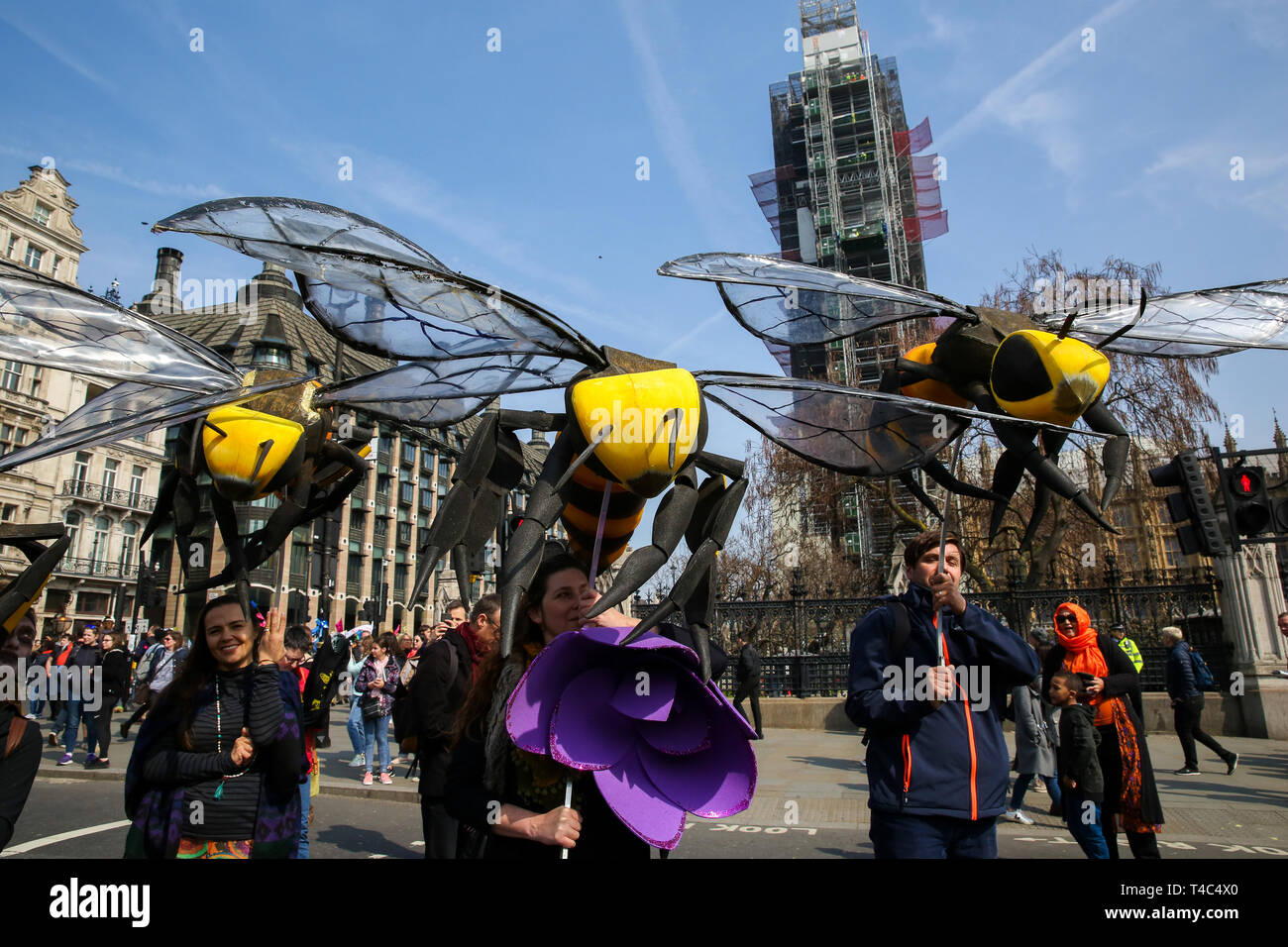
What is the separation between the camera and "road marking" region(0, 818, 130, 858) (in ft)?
20.1

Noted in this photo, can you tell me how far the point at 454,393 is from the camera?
3.19 m

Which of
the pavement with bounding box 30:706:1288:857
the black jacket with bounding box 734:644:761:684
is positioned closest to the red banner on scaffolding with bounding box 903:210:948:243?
the pavement with bounding box 30:706:1288:857

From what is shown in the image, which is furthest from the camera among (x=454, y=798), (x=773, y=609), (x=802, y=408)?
(x=773, y=609)

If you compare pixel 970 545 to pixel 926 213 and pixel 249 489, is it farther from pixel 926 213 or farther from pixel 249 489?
pixel 926 213

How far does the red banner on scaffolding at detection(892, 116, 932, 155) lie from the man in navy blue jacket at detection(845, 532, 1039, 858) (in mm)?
57938

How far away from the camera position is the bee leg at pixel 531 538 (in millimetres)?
2299

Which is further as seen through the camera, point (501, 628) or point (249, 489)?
point (249, 489)

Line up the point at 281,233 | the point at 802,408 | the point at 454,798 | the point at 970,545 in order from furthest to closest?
the point at 970,545 → the point at 802,408 → the point at 281,233 → the point at 454,798

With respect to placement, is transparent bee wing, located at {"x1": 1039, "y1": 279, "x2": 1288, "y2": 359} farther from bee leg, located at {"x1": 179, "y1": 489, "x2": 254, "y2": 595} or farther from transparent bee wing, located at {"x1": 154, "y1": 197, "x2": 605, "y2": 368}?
bee leg, located at {"x1": 179, "y1": 489, "x2": 254, "y2": 595}

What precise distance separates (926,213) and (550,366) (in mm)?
58614

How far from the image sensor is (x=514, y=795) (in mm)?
2021

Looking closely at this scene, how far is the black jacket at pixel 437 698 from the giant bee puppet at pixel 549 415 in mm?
2113

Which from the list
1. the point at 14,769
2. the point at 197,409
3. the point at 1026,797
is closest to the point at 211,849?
the point at 14,769
